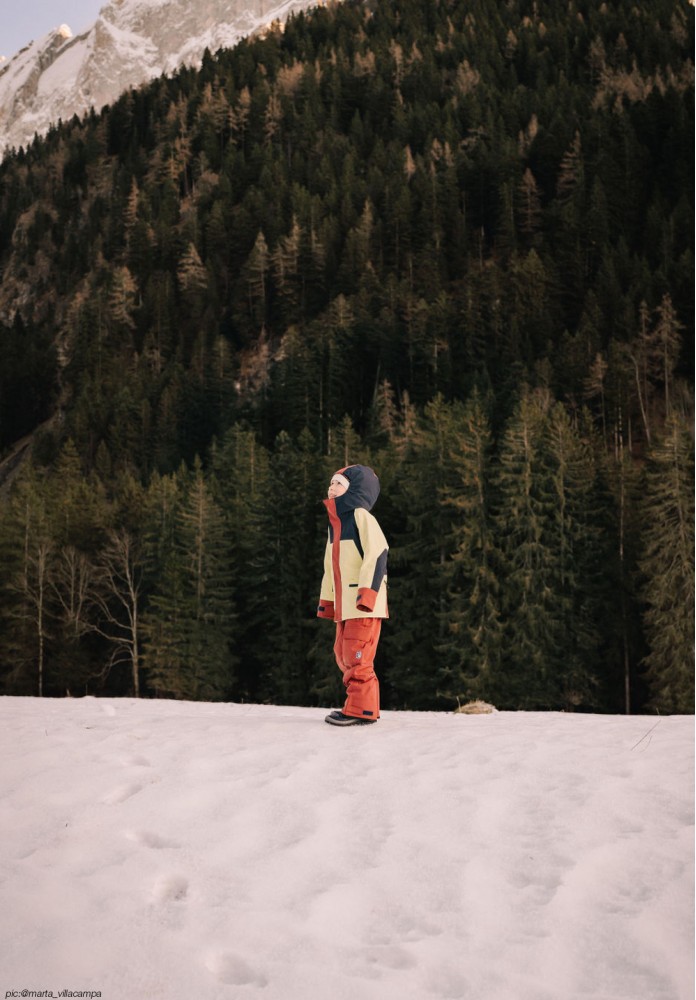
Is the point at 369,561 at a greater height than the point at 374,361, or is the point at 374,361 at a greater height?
the point at 374,361

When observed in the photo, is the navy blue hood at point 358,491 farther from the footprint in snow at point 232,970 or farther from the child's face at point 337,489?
the footprint in snow at point 232,970

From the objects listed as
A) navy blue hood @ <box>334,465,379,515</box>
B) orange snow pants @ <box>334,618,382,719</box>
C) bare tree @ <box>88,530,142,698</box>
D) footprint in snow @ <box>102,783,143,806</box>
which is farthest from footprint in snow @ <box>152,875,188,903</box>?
bare tree @ <box>88,530,142,698</box>

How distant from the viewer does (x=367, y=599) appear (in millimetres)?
6219

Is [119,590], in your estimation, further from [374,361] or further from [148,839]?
[148,839]

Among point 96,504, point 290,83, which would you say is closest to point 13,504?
point 96,504

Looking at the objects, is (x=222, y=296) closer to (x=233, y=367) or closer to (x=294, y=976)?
(x=233, y=367)

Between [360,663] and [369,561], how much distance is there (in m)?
0.92

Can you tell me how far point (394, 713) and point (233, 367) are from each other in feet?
226

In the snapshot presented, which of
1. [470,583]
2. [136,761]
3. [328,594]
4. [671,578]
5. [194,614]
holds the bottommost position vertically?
[194,614]

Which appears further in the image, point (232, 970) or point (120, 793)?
point (120, 793)

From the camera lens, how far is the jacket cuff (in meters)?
6.22

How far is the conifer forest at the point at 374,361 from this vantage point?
99.1 feet

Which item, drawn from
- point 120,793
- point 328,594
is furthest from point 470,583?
point 120,793

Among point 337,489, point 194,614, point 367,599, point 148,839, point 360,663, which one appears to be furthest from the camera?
point 194,614
